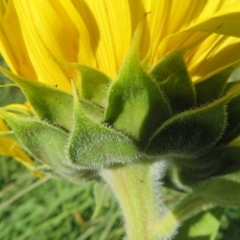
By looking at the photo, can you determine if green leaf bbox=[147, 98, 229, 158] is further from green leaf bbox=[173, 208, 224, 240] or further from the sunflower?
green leaf bbox=[173, 208, 224, 240]

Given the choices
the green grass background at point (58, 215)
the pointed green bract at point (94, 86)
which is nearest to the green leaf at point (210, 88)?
the pointed green bract at point (94, 86)

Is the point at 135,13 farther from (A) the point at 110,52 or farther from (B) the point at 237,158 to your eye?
(B) the point at 237,158

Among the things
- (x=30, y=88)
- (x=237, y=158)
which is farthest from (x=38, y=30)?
(x=237, y=158)

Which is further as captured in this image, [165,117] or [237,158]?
[237,158]

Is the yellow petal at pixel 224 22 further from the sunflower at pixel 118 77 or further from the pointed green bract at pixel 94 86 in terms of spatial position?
the pointed green bract at pixel 94 86

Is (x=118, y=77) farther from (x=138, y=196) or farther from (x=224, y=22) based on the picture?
(x=138, y=196)

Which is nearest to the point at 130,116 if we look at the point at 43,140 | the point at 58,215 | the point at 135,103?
the point at 135,103
